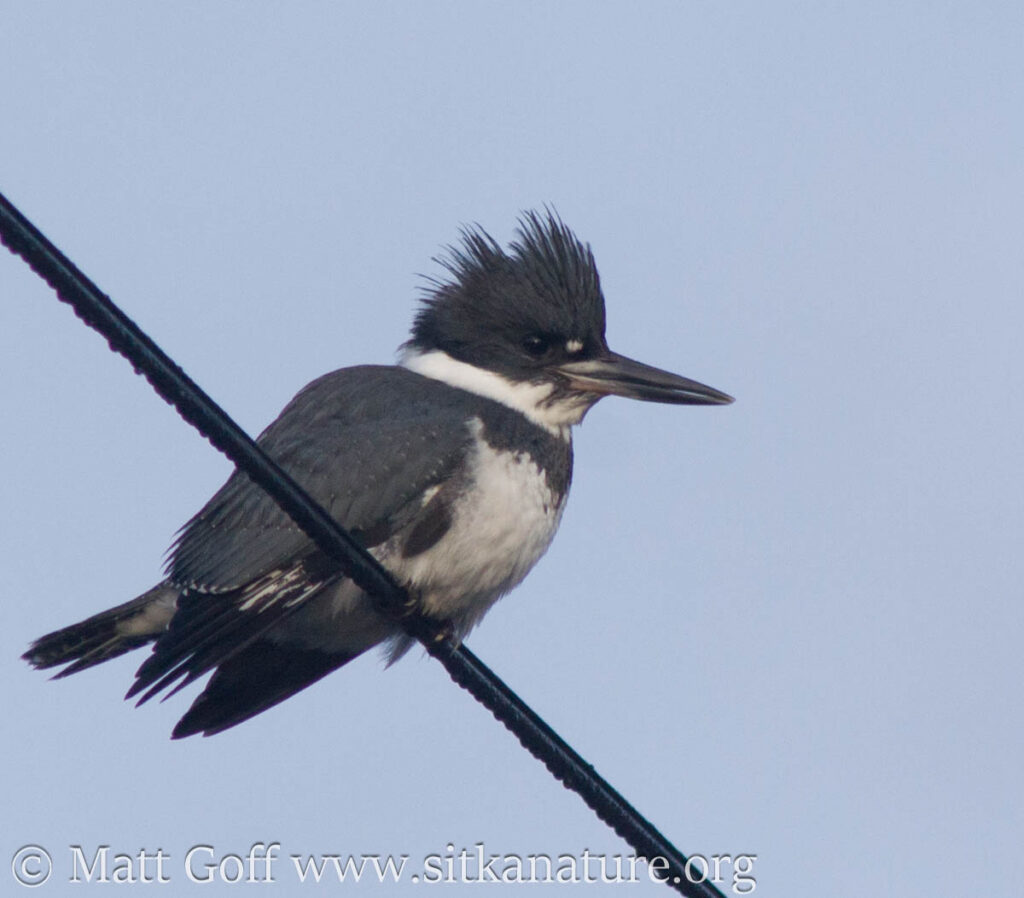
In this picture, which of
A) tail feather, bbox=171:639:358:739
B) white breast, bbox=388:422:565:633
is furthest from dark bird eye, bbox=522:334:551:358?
tail feather, bbox=171:639:358:739

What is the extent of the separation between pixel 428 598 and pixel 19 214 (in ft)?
6.04

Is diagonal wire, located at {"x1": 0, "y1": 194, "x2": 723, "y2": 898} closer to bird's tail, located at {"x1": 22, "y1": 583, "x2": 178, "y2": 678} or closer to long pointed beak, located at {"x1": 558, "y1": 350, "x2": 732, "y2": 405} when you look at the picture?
bird's tail, located at {"x1": 22, "y1": 583, "x2": 178, "y2": 678}

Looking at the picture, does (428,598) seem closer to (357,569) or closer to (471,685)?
(471,685)

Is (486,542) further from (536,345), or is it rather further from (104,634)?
(104,634)

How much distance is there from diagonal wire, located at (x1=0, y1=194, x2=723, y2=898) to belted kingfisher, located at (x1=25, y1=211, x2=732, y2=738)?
44 cm

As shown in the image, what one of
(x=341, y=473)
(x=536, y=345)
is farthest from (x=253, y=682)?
(x=536, y=345)

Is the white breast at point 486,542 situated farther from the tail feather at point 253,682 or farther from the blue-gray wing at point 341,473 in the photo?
the tail feather at point 253,682

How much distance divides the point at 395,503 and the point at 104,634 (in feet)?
2.65

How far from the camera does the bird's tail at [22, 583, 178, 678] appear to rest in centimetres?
357

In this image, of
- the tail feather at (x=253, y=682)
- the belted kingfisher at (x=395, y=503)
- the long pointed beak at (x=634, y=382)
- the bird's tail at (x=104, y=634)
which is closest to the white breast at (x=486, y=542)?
the belted kingfisher at (x=395, y=503)

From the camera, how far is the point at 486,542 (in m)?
3.40

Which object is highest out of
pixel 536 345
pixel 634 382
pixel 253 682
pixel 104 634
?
pixel 104 634

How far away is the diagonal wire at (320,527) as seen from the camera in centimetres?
178

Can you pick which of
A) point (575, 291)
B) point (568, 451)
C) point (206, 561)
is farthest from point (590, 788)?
point (575, 291)
